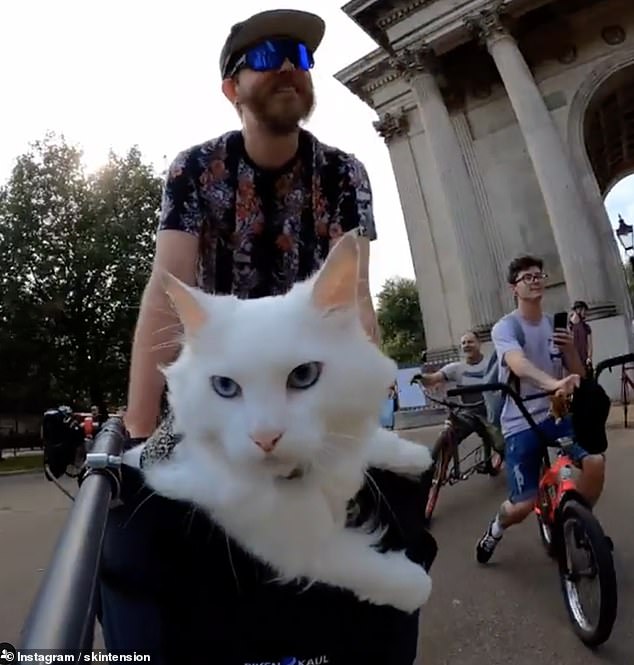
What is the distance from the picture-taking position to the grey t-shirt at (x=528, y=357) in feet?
13.1

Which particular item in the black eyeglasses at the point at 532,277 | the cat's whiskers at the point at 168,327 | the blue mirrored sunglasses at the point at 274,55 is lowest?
the cat's whiskers at the point at 168,327

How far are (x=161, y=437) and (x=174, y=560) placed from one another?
0.24 metres

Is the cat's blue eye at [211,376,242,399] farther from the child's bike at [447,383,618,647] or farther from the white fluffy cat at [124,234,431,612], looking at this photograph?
the child's bike at [447,383,618,647]

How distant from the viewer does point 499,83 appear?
54.0 ft

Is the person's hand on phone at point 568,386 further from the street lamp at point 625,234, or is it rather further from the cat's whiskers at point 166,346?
the street lamp at point 625,234

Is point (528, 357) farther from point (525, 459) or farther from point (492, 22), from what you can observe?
point (492, 22)

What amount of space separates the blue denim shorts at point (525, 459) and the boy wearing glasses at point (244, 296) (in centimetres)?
283

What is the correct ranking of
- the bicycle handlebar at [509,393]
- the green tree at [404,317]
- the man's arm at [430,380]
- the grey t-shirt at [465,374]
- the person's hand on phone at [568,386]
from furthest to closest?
the green tree at [404,317] → the grey t-shirt at [465,374] → the man's arm at [430,380] → the bicycle handlebar at [509,393] → the person's hand on phone at [568,386]

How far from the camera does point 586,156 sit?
600 inches

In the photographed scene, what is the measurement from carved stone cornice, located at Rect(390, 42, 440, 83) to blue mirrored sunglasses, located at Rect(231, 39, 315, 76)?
1631 cm

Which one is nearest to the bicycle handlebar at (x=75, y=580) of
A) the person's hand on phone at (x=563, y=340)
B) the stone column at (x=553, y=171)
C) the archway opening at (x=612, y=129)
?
the person's hand on phone at (x=563, y=340)

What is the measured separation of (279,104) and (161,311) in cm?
56

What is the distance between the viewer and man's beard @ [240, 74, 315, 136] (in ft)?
4.70

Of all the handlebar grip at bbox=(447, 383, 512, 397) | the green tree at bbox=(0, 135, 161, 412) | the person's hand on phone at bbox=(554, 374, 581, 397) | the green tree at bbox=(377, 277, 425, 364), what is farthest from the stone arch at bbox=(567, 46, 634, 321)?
the green tree at bbox=(377, 277, 425, 364)
